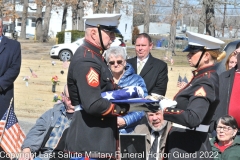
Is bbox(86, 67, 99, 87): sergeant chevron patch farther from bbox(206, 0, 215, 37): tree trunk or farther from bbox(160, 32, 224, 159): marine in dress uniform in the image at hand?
bbox(206, 0, 215, 37): tree trunk

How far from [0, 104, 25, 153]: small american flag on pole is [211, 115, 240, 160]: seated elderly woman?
89.1 inches

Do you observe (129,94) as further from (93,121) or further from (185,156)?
(185,156)

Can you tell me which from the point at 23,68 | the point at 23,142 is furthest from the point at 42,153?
the point at 23,68

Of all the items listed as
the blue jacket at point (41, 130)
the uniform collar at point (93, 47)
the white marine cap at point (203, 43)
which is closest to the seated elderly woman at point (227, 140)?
the white marine cap at point (203, 43)

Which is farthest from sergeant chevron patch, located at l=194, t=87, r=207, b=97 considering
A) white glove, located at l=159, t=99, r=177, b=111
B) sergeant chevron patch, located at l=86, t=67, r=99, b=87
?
sergeant chevron patch, located at l=86, t=67, r=99, b=87

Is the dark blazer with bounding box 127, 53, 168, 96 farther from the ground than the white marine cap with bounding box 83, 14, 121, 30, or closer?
closer

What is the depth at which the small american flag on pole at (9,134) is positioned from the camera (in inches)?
244

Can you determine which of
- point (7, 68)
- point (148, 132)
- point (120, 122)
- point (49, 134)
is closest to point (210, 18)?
point (7, 68)

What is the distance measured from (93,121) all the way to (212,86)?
93 centimetres

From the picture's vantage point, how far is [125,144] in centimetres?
448

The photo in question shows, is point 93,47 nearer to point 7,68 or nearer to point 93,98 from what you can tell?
point 93,98

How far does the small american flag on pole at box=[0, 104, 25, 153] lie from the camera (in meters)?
6.21

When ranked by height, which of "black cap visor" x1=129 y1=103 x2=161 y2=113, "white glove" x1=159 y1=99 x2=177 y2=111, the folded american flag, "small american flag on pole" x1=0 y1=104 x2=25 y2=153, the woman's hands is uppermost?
the folded american flag

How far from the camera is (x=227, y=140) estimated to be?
5359mm
